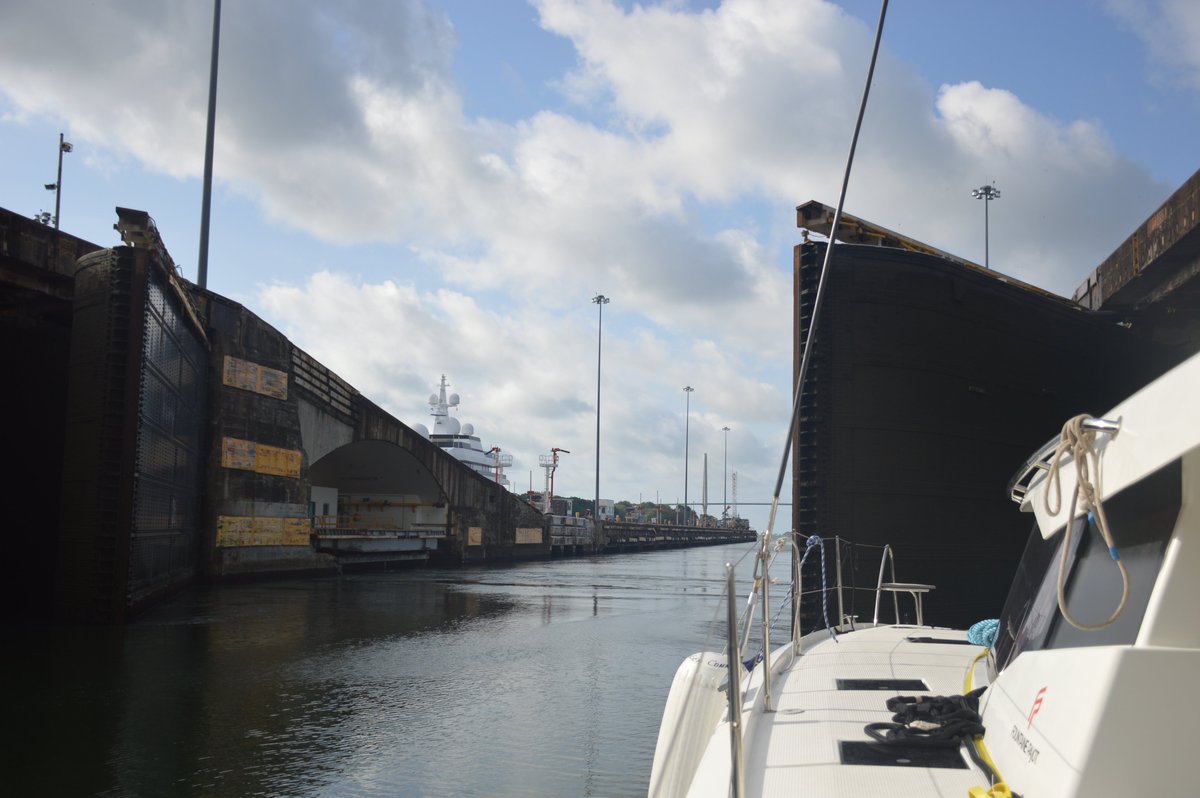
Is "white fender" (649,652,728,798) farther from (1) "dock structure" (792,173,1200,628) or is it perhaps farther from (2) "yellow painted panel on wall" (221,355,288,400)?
(2) "yellow painted panel on wall" (221,355,288,400)

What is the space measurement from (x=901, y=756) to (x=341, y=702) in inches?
313

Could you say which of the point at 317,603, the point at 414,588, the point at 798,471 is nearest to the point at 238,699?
the point at 798,471

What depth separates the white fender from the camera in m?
4.99

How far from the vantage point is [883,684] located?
524cm

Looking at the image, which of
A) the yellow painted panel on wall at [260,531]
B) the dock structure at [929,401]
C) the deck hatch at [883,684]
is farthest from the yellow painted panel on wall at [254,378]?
the deck hatch at [883,684]

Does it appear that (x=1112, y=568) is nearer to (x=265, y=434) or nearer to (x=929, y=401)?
(x=929, y=401)

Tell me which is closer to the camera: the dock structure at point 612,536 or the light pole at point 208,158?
the light pole at point 208,158

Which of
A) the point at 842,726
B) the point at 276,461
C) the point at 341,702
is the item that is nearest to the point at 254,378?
the point at 276,461

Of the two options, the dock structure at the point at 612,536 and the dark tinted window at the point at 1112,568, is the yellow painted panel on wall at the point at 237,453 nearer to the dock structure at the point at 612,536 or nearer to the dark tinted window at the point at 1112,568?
the dark tinted window at the point at 1112,568

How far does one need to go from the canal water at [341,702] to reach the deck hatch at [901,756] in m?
0.80

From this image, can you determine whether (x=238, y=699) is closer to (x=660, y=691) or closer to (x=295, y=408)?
(x=660, y=691)

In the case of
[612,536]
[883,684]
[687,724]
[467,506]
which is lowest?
[612,536]

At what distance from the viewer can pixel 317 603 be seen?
2130 cm

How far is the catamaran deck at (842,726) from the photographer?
3.36 meters
